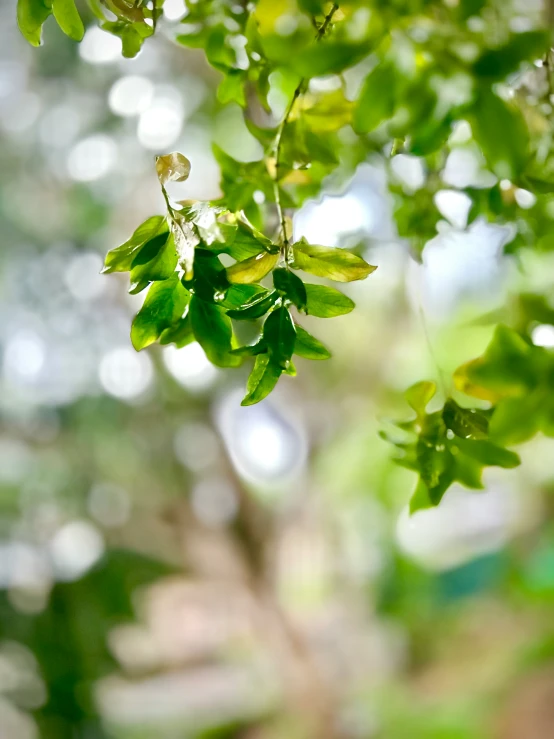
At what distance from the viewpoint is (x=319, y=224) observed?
61 centimetres

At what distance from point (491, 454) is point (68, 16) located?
0.30 meters

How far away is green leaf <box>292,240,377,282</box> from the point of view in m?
0.32

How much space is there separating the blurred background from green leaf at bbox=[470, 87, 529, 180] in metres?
0.38

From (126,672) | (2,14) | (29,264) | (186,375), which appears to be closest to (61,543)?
(126,672)

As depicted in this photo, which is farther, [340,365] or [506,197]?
[340,365]

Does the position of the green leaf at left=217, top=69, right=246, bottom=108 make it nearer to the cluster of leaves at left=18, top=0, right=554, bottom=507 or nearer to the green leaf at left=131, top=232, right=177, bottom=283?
the cluster of leaves at left=18, top=0, right=554, bottom=507

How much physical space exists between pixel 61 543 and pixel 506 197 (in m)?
1.63

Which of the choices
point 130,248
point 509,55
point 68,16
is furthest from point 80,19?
point 509,55

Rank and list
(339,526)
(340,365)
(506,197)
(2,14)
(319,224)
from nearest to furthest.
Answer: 1. (506,197)
2. (319,224)
3. (2,14)
4. (340,365)
5. (339,526)

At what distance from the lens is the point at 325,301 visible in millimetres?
335

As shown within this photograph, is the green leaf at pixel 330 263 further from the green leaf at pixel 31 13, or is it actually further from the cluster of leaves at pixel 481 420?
the green leaf at pixel 31 13

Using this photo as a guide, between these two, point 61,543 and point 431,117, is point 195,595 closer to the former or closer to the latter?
point 61,543

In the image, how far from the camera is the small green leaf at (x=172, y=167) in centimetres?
32

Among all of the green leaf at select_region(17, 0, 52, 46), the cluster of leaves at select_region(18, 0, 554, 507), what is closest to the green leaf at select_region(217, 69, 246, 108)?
the cluster of leaves at select_region(18, 0, 554, 507)
